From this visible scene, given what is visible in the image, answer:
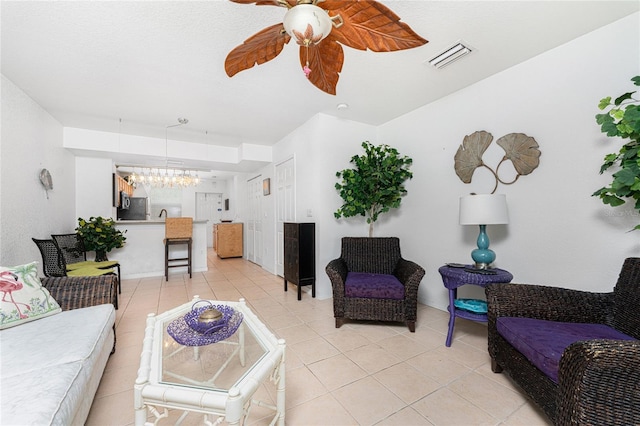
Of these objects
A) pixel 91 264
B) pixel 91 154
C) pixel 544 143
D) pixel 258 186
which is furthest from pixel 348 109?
pixel 91 154

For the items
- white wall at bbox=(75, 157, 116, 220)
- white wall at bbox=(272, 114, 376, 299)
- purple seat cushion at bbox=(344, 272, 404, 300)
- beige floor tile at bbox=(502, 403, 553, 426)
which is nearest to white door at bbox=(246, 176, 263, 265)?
white wall at bbox=(272, 114, 376, 299)

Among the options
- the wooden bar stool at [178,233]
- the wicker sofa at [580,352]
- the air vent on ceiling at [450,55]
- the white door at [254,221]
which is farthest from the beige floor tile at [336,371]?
the white door at [254,221]

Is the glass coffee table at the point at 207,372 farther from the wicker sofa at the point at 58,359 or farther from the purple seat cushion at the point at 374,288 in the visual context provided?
the purple seat cushion at the point at 374,288

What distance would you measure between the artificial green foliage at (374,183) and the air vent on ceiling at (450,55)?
3.65 ft

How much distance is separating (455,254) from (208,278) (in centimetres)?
402

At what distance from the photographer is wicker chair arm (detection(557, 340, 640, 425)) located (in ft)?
3.35

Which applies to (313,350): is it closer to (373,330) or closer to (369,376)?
(369,376)

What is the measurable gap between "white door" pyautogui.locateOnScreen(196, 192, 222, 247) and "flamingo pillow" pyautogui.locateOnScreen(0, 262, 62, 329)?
735cm

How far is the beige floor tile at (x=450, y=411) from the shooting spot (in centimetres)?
139

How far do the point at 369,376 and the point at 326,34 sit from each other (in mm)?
2080

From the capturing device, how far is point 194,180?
5.76 meters

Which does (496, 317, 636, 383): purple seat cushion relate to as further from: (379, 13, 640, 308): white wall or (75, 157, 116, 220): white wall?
(75, 157, 116, 220): white wall

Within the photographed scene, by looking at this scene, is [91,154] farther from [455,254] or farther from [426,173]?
[455,254]

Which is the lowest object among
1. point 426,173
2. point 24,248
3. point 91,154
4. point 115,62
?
point 24,248
